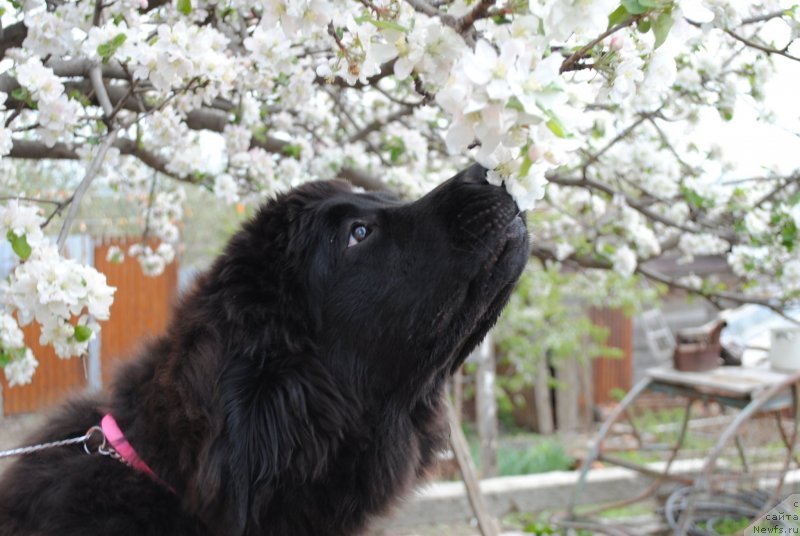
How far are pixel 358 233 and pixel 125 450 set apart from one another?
2.70ft

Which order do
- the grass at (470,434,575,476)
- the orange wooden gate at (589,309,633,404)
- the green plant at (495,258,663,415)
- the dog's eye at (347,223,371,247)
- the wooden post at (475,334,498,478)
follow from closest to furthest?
the dog's eye at (347,223,371,247) → the wooden post at (475,334,498,478) → the grass at (470,434,575,476) → the green plant at (495,258,663,415) → the orange wooden gate at (589,309,633,404)

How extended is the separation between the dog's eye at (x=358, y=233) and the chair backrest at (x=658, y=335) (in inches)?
415

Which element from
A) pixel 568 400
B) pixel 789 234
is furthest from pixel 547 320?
pixel 789 234

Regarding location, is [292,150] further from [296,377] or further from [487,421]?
[487,421]

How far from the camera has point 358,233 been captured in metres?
1.98

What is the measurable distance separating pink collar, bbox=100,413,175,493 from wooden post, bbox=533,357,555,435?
9366 mm

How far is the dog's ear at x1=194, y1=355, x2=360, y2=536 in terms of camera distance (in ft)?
5.24

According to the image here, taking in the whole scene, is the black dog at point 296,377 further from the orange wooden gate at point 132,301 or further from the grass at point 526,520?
the orange wooden gate at point 132,301

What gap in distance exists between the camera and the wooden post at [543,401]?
10671mm

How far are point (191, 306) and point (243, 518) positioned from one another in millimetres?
611

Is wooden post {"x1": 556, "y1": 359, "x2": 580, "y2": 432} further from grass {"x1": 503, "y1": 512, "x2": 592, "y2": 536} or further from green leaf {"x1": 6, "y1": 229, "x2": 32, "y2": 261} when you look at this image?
green leaf {"x1": 6, "y1": 229, "x2": 32, "y2": 261}

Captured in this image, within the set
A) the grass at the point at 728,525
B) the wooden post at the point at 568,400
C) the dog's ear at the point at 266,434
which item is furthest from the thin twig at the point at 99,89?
the wooden post at the point at 568,400

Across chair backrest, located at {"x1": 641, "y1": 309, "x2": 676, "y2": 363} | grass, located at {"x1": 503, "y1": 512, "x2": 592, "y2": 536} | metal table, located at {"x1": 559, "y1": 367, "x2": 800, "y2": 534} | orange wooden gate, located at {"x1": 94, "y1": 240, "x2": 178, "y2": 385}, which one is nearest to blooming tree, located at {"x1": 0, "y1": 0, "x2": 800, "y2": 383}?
metal table, located at {"x1": 559, "y1": 367, "x2": 800, "y2": 534}

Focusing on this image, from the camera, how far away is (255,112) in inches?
118
